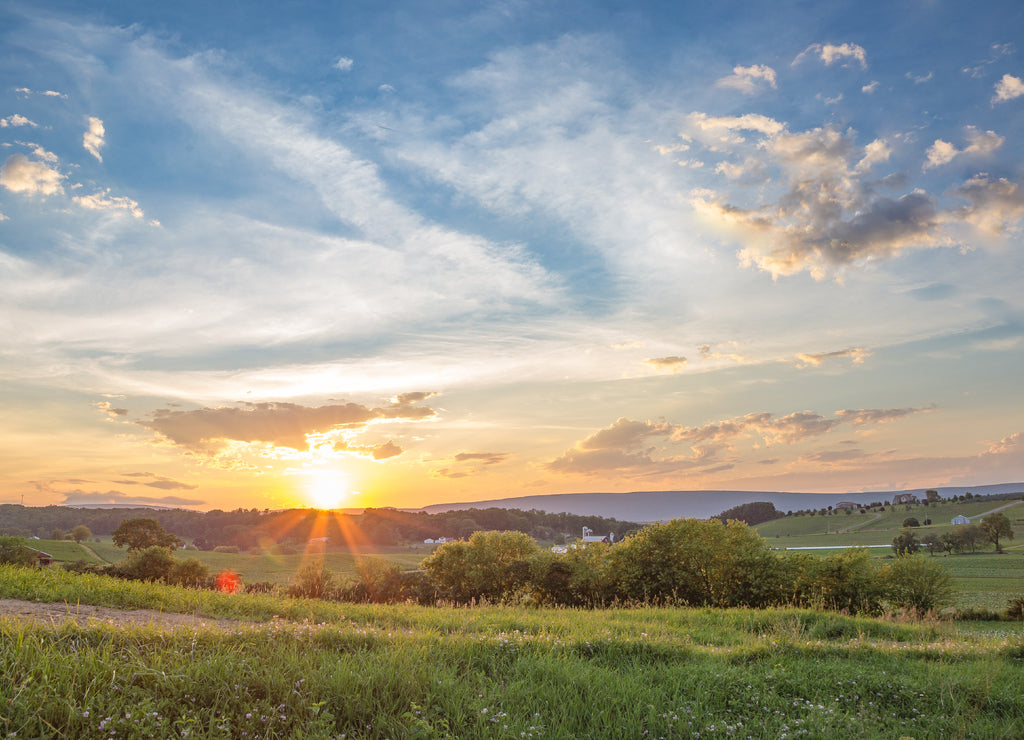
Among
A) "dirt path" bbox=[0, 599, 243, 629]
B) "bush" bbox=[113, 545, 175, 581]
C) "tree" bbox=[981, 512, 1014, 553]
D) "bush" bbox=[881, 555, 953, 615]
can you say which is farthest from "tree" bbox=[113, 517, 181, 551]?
"tree" bbox=[981, 512, 1014, 553]

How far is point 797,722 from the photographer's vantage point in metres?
6.29

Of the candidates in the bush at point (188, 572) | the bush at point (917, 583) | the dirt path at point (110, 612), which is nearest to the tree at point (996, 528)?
the bush at point (917, 583)

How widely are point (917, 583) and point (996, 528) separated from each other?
90.4m

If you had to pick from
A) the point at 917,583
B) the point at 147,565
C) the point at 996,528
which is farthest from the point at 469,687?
the point at 996,528

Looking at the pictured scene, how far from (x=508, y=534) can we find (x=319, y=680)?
65.9 feet

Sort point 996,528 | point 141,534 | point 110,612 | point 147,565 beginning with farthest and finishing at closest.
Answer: point 996,528
point 141,534
point 147,565
point 110,612

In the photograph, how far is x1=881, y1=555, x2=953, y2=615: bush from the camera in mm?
20969

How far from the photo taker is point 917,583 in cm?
2116

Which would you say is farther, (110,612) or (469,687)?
(110,612)

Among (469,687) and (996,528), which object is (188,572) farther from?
(996,528)

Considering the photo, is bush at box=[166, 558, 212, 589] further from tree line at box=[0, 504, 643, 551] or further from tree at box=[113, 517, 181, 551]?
tree line at box=[0, 504, 643, 551]

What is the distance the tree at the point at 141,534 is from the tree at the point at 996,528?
106 meters

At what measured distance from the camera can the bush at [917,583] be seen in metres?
21.0

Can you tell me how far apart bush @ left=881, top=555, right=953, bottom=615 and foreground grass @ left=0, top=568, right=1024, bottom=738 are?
12.8 metres
